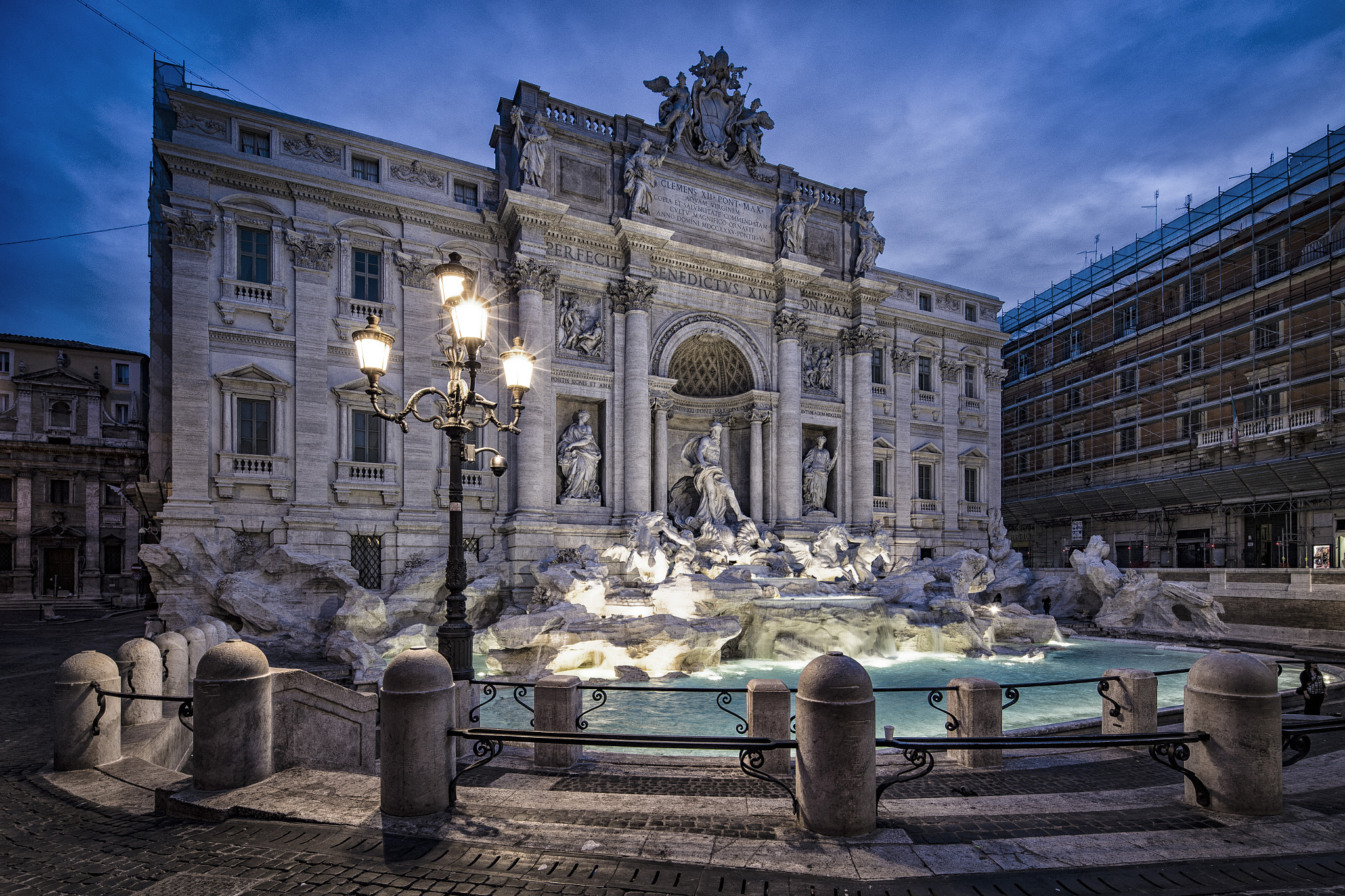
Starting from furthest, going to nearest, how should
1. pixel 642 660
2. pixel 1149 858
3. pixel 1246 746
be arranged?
pixel 642 660
pixel 1246 746
pixel 1149 858

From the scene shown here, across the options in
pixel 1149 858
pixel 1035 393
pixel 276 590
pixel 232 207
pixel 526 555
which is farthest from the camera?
pixel 1035 393

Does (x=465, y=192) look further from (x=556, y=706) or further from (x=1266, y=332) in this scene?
(x=1266, y=332)

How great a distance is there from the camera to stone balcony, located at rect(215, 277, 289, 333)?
63.5 ft

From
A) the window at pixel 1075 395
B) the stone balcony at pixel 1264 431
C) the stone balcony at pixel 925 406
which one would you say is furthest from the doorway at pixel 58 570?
the stone balcony at pixel 1264 431

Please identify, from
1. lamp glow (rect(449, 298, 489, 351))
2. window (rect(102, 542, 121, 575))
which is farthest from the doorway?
lamp glow (rect(449, 298, 489, 351))

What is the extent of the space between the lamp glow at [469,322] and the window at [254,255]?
1547cm

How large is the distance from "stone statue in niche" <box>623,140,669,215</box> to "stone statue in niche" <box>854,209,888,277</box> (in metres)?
10.6

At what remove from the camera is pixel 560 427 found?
23.8 m

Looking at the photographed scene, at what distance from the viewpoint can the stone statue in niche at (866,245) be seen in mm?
29203

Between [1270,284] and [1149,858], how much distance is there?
36.1 metres

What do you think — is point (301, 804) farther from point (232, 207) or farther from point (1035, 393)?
point (1035, 393)

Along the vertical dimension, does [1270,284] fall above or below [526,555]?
above

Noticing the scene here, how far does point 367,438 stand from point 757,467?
583 inches

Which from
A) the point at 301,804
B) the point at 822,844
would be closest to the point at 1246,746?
the point at 822,844
